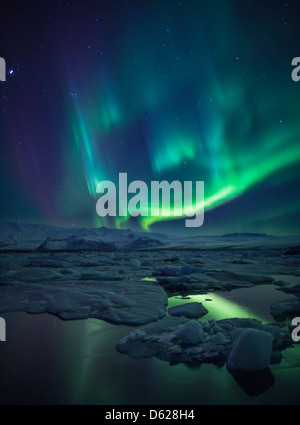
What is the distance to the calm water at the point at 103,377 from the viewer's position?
1.84 m

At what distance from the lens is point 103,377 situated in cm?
211

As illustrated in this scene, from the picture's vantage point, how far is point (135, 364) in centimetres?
232

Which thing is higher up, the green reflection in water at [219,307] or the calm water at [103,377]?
the green reflection in water at [219,307]

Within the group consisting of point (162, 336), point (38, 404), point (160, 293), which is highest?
point (160, 293)

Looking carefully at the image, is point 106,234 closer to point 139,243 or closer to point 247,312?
point 139,243

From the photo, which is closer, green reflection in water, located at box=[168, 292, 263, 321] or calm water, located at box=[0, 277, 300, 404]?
calm water, located at box=[0, 277, 300, 404]

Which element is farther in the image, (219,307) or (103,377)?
(219,307)

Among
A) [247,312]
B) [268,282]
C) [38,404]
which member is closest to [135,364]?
[38,404]

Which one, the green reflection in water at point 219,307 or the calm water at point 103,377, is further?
the green reflection in water at point 219,307

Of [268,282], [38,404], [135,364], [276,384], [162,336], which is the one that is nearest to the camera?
[38,404]

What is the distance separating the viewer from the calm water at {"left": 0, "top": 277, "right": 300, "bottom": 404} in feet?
6.02

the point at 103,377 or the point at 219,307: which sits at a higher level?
the point at 219,307

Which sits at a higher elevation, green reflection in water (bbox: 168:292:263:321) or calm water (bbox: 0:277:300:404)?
green reflection in water (bbox: 168:292:263:321)

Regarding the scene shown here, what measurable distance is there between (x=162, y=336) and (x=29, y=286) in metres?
4.70
